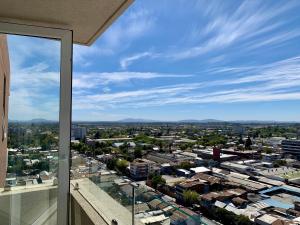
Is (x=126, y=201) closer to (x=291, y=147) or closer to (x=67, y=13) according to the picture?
(x=67, y=13)

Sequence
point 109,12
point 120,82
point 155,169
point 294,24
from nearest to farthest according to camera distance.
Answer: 1. point 109,12
2. point 155,169
3. point 294,24
4. point 120,82

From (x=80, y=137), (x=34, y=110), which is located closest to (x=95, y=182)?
(x=80, y=137)

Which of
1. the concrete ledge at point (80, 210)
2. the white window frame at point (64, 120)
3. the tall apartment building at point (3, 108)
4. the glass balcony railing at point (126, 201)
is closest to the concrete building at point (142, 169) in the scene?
the glass balcony railing at point (126, 201)

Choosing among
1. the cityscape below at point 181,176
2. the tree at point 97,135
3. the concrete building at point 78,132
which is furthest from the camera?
the tree at point 97,135

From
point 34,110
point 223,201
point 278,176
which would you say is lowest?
point 223,201

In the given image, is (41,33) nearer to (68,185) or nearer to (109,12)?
(109,12)

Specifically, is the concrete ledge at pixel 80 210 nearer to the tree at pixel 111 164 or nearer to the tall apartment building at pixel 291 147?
the tree at pixel 111 164

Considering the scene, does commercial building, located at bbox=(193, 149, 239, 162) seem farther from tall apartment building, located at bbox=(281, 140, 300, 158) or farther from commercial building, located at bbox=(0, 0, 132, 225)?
commercial building, located at bbox=(0, 0, 132, 225)
